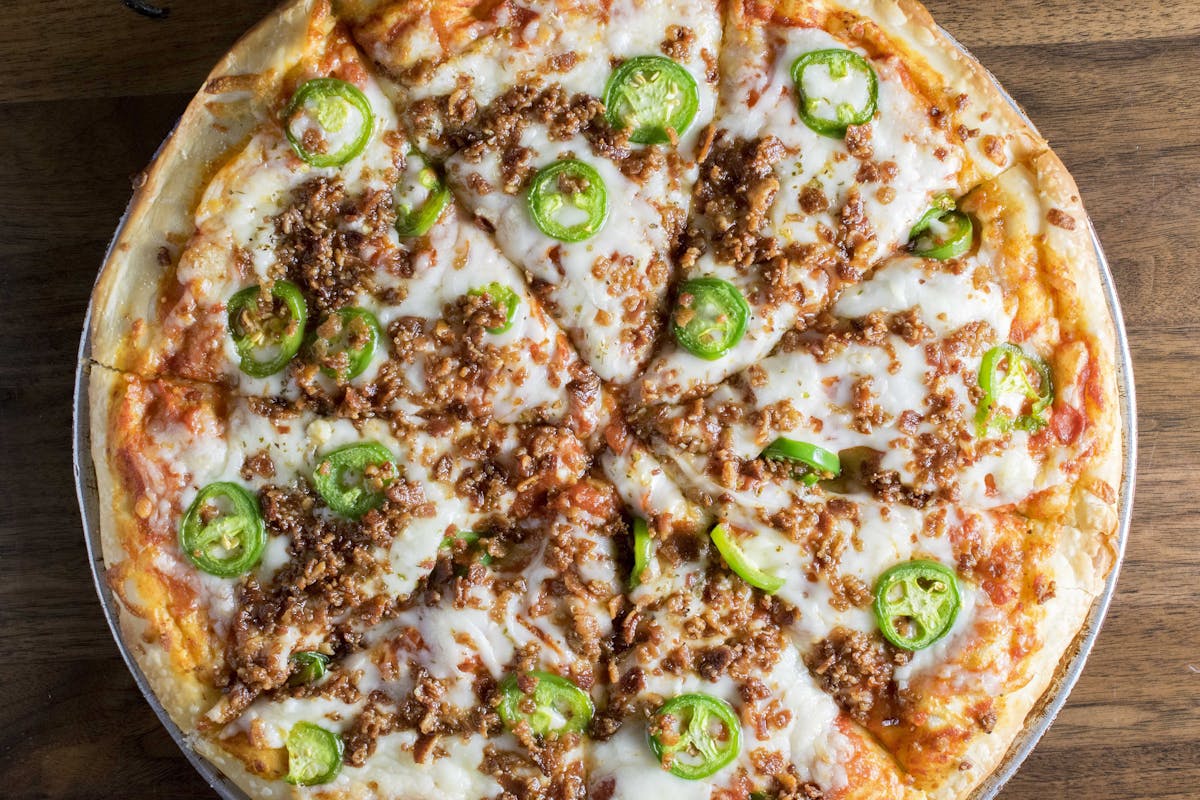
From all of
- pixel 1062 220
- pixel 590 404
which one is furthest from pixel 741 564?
pixel 1062 220

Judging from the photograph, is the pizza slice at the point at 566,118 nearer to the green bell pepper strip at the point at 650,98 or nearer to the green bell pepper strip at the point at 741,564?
the green bell pepper strip at the point at 650,98

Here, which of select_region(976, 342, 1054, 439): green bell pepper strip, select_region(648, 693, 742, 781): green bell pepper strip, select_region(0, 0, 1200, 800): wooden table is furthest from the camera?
select_region(0, 0, 1200, 800): wooden table

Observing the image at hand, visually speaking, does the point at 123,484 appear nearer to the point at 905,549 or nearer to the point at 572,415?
the point at 572,415

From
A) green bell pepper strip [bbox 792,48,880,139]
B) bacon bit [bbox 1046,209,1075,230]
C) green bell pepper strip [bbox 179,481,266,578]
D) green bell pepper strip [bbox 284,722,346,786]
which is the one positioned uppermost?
green bell pepper strip [bbox 792,48,880,139]

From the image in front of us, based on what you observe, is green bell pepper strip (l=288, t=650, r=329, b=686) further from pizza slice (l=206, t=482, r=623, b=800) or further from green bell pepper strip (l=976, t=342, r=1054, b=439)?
green bell pepper strip (l=976, t=342, r=1054, b=439)

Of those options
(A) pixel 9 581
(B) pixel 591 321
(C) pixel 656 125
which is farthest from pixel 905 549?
(A) pixel 9 581

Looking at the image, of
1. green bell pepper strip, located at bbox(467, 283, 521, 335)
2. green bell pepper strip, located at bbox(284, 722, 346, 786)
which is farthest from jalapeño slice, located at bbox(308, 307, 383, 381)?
green bell pepper strip, located at bbox(284, 722, 346, 786)

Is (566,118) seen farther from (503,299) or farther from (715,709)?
(715,709)
